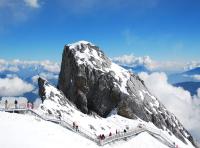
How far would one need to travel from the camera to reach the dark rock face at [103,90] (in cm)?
11131

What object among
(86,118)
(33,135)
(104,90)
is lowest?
(33,135)

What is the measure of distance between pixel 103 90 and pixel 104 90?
314mm

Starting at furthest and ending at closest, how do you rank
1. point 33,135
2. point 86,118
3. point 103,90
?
point 103,90
point 86,118
point 33,135

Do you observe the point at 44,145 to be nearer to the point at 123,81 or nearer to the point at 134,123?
the point at 134,123

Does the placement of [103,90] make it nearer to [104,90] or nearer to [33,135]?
[104,90]

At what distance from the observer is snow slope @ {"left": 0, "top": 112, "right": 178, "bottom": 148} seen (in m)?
36.2

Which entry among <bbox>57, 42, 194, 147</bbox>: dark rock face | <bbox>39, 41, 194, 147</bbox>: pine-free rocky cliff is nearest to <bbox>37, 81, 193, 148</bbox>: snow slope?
<bbox>39, 41, 194, 147</bbox>: pine-free rocky cliff

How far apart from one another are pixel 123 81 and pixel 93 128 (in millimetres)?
31820

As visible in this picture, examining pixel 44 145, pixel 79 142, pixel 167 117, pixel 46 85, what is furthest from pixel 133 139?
pixel 167 117

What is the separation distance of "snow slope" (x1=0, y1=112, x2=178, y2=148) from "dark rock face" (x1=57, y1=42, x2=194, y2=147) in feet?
195

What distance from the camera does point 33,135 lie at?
39562 mm

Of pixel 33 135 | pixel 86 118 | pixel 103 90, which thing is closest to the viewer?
pixel 33 135

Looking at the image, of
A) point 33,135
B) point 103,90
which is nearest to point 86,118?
point 103,90

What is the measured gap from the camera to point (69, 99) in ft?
382
